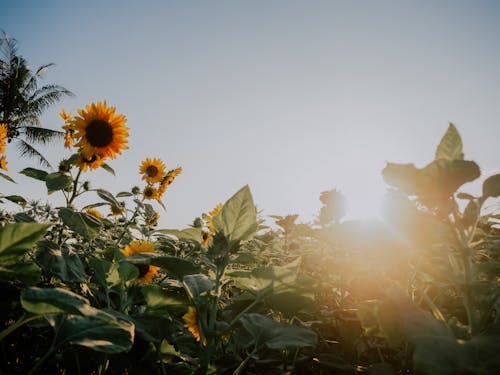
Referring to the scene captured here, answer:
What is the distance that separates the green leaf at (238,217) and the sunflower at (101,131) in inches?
69.1

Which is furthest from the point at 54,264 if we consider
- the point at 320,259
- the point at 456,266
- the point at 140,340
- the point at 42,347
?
the point at 456,266

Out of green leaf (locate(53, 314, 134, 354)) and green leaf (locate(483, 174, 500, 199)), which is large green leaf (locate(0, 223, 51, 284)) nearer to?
green leaf (locate(53, 314, 134, 354))

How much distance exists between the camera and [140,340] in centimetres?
127

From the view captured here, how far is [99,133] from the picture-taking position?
248 cm

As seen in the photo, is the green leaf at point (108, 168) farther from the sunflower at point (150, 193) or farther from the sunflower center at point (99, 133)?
the sunflower at point (150, 193)

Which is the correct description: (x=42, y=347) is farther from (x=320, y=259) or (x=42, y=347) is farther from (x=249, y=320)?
(x=320, y=259)

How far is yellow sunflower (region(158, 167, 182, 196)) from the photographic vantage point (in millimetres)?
3943

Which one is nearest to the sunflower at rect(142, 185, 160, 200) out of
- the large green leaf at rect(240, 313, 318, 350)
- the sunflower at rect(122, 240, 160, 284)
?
the sunflower at rect(122, 240, 160, 284)

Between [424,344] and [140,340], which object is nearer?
[424,344]

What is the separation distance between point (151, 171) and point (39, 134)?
1994 centimetres

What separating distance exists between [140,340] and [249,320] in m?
0.61

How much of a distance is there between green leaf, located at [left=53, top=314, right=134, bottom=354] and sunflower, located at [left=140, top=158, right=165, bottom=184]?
3207 millimetres

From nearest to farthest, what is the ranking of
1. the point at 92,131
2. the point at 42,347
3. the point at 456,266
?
1. the point at 456,266
2. the point at 42,347
3. the point at 92,131

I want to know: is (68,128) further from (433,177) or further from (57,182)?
(433,177)
